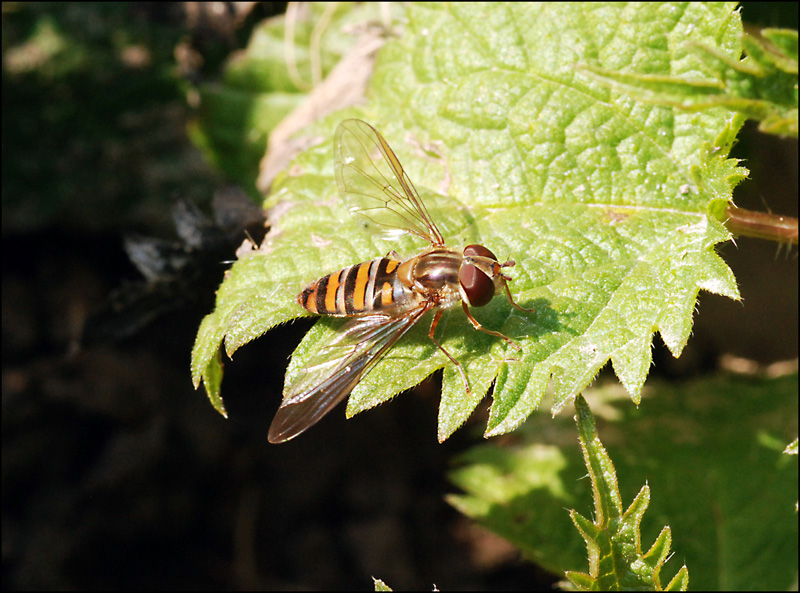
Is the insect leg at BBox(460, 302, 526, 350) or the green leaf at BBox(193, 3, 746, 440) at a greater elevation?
the green leaf at BBox(193, 3, 746, 440)

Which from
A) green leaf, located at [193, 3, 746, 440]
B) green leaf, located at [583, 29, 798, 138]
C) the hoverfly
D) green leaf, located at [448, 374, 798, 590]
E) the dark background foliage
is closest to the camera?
green leaf, located at [583, 29, 798, 138]

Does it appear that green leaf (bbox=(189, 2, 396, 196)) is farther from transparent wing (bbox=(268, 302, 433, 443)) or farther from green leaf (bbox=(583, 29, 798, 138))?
green leaf (bbox=(583, 29, 798, 138))

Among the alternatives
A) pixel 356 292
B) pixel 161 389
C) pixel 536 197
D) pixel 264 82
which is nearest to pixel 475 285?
pixel 356 292

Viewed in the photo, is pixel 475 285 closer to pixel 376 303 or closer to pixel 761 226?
pixel 376 303

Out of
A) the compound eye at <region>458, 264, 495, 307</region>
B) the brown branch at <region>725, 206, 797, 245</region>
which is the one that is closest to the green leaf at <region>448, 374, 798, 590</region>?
the brown branch at <region>725, 206, 797, 245</region>

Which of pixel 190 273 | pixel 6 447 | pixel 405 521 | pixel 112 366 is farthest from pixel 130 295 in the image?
pixel 405 521

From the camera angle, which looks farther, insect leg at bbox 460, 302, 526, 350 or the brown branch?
the brown branch
